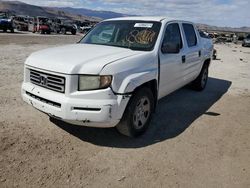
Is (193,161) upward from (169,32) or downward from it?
downward

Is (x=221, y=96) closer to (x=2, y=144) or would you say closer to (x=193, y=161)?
(x=193, y=161)

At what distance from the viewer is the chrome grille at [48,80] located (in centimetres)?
396

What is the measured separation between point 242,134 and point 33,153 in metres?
3.44

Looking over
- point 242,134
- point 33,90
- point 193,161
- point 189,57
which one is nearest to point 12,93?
point 33,90

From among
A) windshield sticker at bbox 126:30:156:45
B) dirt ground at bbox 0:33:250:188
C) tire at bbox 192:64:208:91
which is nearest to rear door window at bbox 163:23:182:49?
windshield sticker at bbox 126:30:156:45

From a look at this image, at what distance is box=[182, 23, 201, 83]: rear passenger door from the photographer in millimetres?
6172

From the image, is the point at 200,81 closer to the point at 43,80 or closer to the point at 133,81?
the point at 133,81

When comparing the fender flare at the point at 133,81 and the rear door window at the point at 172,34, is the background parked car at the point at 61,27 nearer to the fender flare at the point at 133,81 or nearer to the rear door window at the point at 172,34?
the rear door window at the point at 172,34

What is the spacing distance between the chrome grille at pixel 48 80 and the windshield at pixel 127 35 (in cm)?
146

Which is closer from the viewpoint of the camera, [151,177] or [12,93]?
[151,177]

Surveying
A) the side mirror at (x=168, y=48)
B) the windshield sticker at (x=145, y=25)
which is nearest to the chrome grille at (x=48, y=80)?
the side mirror at (x=168, y=48)

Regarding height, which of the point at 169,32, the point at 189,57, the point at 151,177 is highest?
the point at 169,32

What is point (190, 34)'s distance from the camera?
6660mm

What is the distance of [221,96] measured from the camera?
25.5 ft
